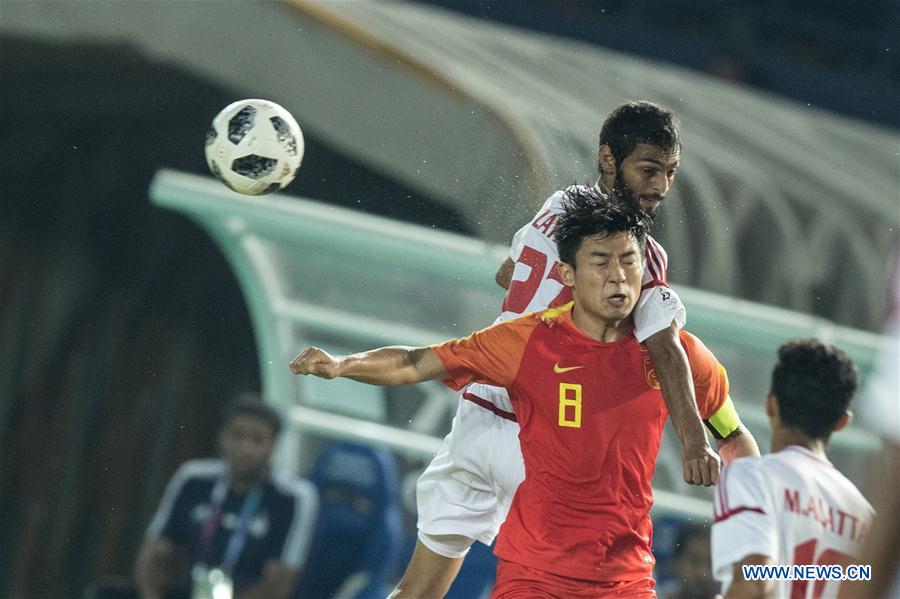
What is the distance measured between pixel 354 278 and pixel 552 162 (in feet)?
10.7

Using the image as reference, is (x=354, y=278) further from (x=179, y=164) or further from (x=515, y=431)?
(x=515, y=431)

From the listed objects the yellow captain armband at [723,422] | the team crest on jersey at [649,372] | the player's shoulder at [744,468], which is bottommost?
the player's shoulder at [744,468]

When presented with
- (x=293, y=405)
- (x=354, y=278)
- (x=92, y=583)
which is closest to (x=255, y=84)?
(x=354, y=278)

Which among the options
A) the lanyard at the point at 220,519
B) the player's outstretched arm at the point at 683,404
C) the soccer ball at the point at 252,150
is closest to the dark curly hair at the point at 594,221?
the player's outstretched arm at the point at 683,404

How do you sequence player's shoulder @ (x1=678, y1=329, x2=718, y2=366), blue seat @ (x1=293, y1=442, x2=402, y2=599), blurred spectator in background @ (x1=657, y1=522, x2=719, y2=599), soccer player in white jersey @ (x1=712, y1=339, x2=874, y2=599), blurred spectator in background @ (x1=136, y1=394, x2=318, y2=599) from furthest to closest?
blue seat @ (x1=293, y1=442, x2=402, y2=599), blurred spectator in background @ (x1=136, y1=394, x2=318, y2=599), blurred spectator in background @ (x1=657, y1=522, x2=719, y2=599), player's shoulder @ (x1=678, y1=329, x2=718, y2=366), soccer player in white jersey @ (x1=712, y1=339, x2=874, y2=599)

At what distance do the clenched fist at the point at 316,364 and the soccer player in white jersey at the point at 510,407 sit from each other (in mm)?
619

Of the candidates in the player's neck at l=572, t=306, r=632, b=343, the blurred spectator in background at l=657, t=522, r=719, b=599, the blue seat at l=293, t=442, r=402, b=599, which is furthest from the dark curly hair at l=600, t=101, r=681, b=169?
the blue seat at l=293, t=442, r=402, b=599

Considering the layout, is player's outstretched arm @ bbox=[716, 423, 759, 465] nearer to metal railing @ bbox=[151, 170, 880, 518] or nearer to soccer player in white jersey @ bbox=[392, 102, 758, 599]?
soccer player in white jersey @ bbox=[392, 102, 758, 599]

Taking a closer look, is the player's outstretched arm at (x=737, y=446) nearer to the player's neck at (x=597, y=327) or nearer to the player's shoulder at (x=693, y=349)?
the player's shoulder at (x=693, y=349)

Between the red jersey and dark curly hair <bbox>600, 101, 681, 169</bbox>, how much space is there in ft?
1.72

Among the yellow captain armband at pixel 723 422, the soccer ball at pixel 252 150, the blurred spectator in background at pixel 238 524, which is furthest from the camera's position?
the blurred spectator in background at pixel 238 524

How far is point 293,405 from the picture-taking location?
314 inches

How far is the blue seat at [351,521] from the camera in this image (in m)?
7.75

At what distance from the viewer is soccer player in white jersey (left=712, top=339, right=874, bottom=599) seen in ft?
10.5
